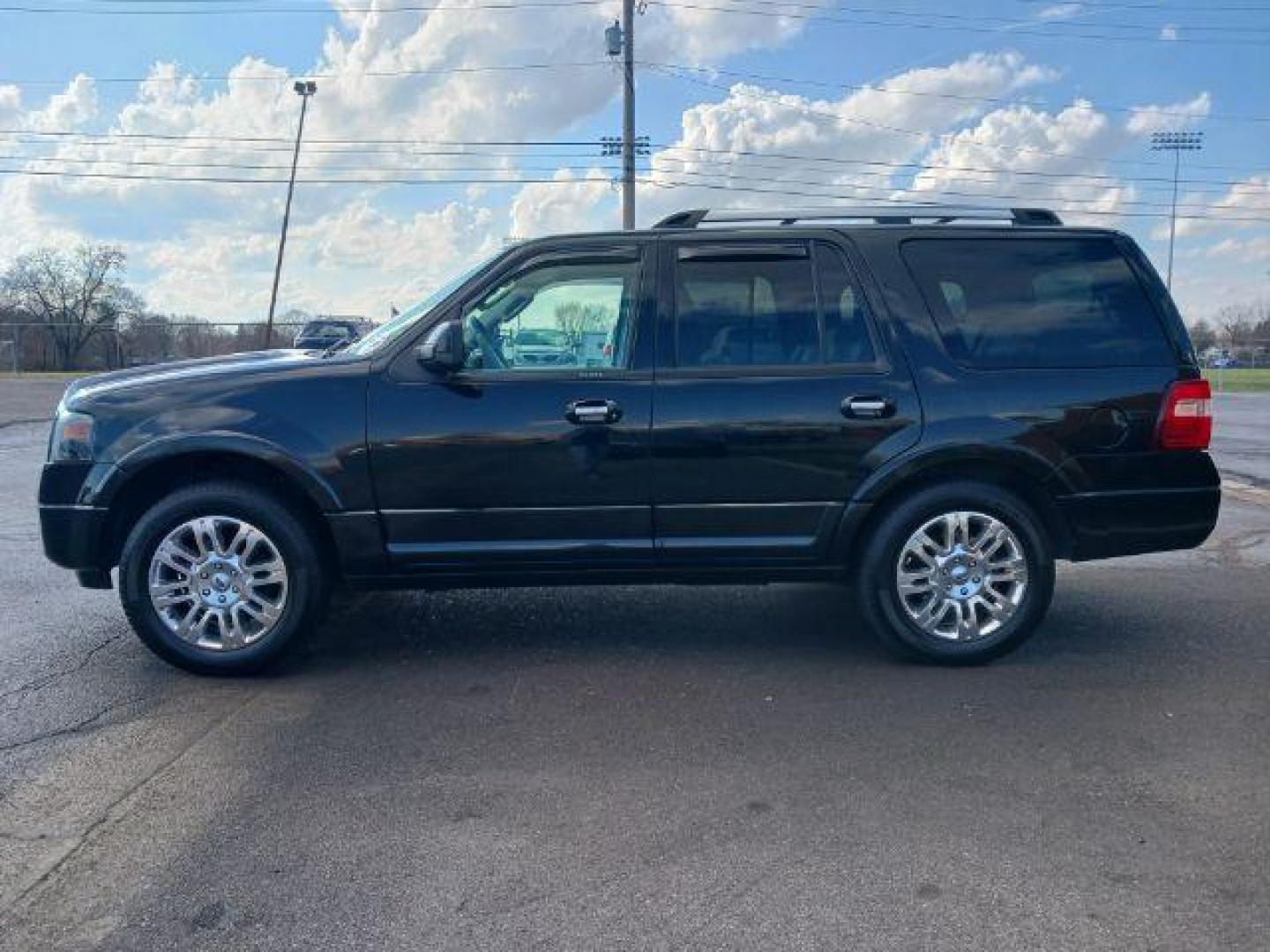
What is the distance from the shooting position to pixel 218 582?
4.82 meters

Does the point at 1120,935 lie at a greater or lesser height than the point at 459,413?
lesser

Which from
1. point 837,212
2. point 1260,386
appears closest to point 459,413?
point 837,212

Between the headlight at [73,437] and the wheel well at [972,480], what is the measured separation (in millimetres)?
3425

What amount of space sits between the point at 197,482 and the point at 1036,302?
12.9 feet

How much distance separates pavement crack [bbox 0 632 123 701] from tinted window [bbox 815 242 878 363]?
3725 millimetres

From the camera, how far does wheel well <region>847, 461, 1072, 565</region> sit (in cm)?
498

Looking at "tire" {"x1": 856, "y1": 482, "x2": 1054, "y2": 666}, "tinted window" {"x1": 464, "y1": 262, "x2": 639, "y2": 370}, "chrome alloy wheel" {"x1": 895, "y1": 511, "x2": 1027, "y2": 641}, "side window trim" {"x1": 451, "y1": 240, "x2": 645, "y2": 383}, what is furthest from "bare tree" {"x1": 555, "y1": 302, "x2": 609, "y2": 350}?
"chrome alloy wheel" {"x1": 895, "y1": 511, "x2": 1027, "y2": 641}

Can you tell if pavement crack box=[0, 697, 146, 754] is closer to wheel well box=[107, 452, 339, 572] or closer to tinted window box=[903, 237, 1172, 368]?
wheel well box=[107, 452, 339, 572]

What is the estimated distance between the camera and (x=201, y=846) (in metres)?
3.32

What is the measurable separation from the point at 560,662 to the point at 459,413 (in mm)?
1254

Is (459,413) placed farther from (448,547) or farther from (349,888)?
(349,888)

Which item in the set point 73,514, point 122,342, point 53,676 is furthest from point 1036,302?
point 122,342

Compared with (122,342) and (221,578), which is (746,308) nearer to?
(221,578)

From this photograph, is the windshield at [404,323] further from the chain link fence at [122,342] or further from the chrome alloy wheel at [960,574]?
the chain link fence at [122,342]
